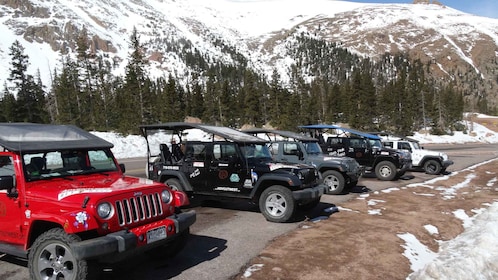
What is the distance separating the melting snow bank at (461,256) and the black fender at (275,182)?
98.8 inches

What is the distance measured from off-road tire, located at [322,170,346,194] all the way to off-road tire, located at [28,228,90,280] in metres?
9.51

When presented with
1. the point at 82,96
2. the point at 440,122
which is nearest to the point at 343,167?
the point at 82,96

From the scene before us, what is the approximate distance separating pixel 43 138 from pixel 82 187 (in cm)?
131

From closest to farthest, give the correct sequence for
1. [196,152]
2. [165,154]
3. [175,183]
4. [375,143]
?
[196,152], [175,183], [165,154], [375,143]

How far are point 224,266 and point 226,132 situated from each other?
14.1ft

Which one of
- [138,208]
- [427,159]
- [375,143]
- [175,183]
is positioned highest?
[138,208]

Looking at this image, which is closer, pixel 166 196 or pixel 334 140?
pixel 166 196

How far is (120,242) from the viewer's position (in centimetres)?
450

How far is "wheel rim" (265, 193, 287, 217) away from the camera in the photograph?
8.63 m

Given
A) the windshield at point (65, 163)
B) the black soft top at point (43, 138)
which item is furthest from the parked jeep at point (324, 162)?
the black soft top at point (43, 138)

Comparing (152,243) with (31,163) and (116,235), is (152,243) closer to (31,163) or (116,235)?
(116,235)

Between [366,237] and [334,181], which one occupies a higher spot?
[334,181]

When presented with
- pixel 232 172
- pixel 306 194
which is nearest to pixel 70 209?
pixel 232 172

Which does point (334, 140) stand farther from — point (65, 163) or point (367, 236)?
point (65, 163)
